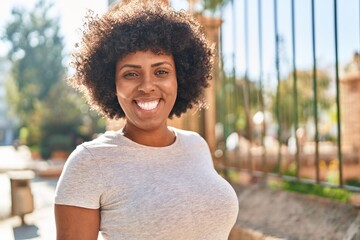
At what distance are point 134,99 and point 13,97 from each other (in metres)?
27.4

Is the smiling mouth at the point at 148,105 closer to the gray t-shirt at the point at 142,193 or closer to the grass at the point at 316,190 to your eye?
the gray t-shirt at the point at 142,193

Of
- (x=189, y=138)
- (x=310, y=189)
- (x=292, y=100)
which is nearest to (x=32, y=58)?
(x=292, y=100)

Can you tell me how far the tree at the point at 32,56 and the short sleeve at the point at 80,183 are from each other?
25324mm

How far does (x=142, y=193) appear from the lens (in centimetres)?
164

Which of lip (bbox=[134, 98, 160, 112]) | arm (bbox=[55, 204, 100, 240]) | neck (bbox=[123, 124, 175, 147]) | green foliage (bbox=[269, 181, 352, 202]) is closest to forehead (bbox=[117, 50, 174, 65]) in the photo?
lip (bbox=[134, 98, 160, 112])

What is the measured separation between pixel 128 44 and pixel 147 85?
0.17 meters

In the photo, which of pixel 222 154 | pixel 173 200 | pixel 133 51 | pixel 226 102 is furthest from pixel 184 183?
pixel 226 102

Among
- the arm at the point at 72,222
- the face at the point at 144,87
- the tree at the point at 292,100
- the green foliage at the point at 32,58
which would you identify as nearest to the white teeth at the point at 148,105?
the face at the point at 144,87

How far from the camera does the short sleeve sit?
60.4 inches

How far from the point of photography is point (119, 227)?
1.61 metres

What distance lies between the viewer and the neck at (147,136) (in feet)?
6.06

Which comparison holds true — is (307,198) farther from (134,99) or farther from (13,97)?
(13,97)

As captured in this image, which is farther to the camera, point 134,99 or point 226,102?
point 226,102

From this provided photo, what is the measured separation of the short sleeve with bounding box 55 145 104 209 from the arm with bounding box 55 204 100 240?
18 mm
